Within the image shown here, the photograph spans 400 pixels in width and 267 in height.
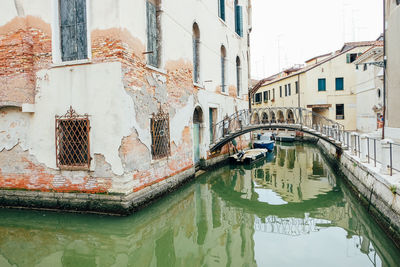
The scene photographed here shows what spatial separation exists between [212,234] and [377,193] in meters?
3.39

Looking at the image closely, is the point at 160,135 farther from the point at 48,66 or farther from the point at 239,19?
the point at 239,19

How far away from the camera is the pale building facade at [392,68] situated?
434 inches

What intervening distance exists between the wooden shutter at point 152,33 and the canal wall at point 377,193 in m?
5.98

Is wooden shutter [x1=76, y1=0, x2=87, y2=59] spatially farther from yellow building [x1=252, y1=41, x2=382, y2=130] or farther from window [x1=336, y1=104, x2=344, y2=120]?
window [x1=336, y1=104, x2=344, y2=120]

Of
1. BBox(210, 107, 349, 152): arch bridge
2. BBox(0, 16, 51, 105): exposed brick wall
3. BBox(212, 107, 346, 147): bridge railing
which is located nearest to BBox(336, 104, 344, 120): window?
BBox(212, 107, 346, 147): bridge railing

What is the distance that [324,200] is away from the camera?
8289 mm

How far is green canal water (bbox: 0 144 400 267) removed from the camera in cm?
498

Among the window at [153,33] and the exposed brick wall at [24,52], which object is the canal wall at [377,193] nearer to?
the window at [153,33]

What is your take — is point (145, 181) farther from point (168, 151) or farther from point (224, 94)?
point (224, 94)

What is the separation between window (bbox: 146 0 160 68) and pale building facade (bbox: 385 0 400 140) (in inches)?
328

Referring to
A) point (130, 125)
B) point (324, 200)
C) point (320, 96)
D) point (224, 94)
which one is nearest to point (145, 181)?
point (130, 125)

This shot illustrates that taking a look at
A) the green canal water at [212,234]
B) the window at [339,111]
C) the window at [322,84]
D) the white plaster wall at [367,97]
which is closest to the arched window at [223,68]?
the green canal water at [212,234]

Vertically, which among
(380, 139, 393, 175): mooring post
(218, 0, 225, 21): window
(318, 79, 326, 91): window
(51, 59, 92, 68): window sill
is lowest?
(380, 139, 393, 175): mooring post

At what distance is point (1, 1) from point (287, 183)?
9.65 m
